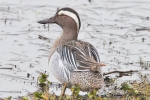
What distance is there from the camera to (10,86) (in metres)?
9.53

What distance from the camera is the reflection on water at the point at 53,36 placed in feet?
33.5

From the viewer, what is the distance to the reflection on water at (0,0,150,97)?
33.5ft

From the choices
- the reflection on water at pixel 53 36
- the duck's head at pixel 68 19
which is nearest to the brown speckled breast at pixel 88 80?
the reflection on water at pixel 53 36

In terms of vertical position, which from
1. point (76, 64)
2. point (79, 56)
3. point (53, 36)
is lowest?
point (76, 64)

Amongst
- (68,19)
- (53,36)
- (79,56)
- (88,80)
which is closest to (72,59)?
(79,56)

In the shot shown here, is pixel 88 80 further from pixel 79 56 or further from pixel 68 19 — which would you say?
pixel 68 19

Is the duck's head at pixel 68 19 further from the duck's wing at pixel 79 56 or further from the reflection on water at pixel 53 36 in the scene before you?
the reflection on water at pixel 53 36

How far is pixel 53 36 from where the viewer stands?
12.0m

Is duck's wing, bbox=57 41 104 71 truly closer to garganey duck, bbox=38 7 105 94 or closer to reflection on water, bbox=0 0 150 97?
garganey duck, bbox=38 7 105 94

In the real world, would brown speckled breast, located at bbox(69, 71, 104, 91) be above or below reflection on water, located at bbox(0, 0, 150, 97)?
below

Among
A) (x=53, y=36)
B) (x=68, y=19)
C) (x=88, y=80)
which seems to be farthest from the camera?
(x=53, y=36)

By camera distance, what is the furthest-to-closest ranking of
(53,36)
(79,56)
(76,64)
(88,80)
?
(53,36) < (79,56) < (76,64) < (88,80)

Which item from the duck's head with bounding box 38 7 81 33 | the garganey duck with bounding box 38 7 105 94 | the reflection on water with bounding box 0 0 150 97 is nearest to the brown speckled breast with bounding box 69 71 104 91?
the garganey duck with bounding box 38 7 105 94

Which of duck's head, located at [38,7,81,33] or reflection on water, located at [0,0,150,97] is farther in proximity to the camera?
reflection on water, located at [0,0,150,97]
